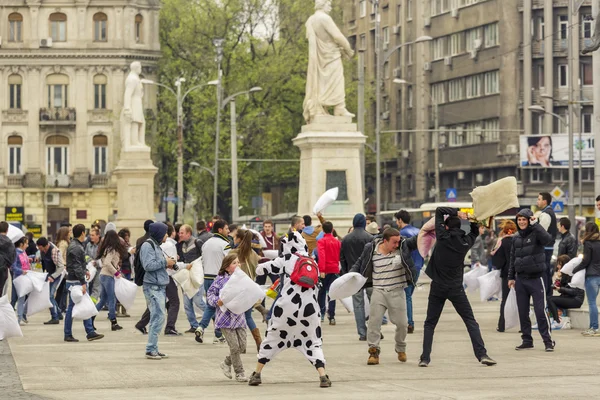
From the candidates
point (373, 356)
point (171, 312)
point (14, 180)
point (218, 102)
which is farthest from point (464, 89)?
point (373, 356)

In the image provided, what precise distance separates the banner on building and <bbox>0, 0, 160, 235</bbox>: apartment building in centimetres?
20

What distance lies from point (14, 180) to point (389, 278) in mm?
76037

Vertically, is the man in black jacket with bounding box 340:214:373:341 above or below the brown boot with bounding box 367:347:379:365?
above

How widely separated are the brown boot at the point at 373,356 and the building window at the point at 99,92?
76.1 meters

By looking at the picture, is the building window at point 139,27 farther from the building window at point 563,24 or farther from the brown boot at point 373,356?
the brown boot at point 373,356

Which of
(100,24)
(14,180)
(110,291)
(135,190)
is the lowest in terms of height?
(110,291)

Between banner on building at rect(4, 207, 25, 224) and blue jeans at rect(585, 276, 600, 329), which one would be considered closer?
blue jeans at rect(585, 276, 600, 329)

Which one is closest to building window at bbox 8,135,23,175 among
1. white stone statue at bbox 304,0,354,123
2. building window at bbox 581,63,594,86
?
building window at bbox 581,63,594,86

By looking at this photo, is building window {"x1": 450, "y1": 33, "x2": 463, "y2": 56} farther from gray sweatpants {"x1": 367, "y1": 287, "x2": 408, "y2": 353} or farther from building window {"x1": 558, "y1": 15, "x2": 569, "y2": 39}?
gray sweatpants {"x1": 367, "y1": 287, "x2": 408, "y2": 353}

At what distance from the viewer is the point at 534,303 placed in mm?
20125

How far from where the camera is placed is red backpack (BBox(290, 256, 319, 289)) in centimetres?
1603

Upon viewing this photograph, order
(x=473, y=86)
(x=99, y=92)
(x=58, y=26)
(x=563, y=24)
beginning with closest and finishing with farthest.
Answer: (x=563, y=24) → (x=473, y=86) → (x=58, y=26) → (x=99, y=92)

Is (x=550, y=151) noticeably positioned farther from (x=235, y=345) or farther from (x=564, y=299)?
(x=235, y=345)

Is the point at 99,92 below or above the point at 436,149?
above
